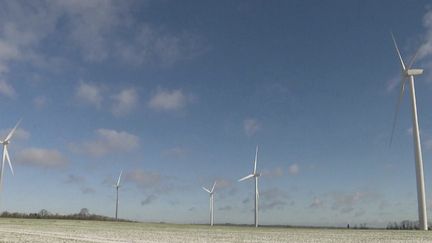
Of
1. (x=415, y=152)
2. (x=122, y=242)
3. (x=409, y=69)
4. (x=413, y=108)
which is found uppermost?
(x=409, y=69)

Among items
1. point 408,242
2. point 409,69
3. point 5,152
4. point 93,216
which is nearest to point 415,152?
point 409,69

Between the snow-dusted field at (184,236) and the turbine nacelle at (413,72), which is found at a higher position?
the turbine nacelle at (413,72)

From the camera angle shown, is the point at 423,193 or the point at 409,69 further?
the point at 409,69

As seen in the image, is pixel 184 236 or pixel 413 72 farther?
pixel 413 72

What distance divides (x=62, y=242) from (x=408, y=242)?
27.9 m

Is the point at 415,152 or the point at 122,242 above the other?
the point at 415,152

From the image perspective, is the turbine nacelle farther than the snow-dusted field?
Yes

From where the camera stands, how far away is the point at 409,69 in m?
106

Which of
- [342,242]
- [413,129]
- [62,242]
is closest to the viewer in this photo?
[62,242]

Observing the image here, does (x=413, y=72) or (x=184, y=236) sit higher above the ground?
(x=413, y=72)

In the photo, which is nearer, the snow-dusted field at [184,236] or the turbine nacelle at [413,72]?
the snow-dusted field at [184,236]

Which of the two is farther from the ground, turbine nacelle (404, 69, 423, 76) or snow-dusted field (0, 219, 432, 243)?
turbine nacelle (404, 69, 423, 76)

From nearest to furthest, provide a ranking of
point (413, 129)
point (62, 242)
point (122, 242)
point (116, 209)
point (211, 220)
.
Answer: point (62, 242) < point (122, 242) < point (413, 129) < point (211, 220) < point (116, 209)

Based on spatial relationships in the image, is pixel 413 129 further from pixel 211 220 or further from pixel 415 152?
pixel 211 220
